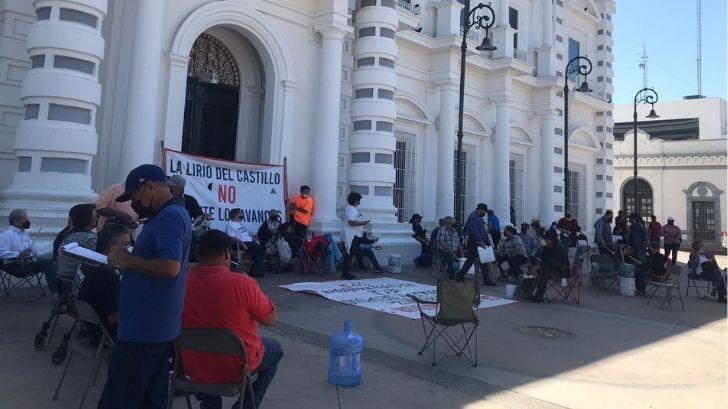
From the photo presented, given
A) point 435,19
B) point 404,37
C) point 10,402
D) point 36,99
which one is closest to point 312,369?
point 10,402

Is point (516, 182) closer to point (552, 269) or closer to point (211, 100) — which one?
point (552, 269)

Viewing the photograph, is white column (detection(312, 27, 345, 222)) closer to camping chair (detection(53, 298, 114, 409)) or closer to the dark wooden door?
the dark wooden door

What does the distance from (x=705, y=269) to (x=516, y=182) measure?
9.69 meters

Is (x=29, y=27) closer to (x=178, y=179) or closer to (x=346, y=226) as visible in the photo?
(x=178, y=179)

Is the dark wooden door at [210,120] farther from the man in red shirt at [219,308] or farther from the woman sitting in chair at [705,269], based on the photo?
the woman sitting in chair at [705,269]

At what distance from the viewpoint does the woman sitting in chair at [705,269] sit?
10.5 m

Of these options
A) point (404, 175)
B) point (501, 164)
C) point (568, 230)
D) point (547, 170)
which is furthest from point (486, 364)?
point (547, 170)

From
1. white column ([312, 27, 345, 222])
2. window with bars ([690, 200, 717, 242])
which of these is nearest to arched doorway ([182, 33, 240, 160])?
white column ([312, 27, 345, 222])

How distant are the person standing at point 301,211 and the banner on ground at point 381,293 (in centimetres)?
195

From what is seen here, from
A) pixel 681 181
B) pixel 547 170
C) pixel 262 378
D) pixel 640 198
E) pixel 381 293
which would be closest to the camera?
pixel 262 378

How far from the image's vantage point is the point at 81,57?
337 inches

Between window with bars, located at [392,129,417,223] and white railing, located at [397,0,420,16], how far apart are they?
141 inches

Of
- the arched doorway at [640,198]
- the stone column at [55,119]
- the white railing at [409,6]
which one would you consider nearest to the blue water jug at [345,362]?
the stone column at [55,119]

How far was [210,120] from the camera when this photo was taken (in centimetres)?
1214
